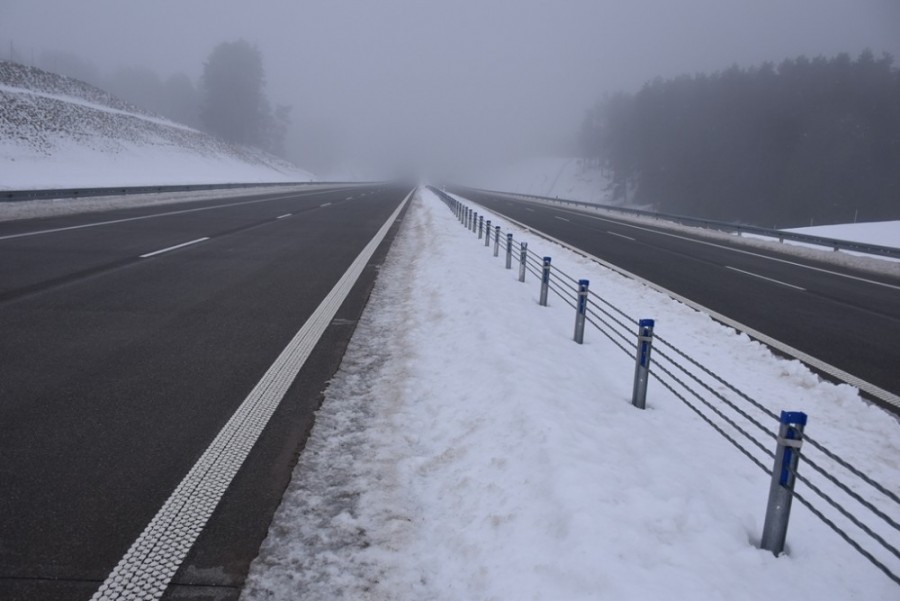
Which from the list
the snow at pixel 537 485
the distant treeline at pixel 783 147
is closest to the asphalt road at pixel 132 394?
the snow at pixel 537 485

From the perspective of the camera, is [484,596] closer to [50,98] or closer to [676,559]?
[676,559]

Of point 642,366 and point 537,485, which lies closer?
point 537,485

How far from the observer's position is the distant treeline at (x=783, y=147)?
61.7 metres

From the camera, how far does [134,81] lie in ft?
584

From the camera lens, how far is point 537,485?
Answer: 4.03m

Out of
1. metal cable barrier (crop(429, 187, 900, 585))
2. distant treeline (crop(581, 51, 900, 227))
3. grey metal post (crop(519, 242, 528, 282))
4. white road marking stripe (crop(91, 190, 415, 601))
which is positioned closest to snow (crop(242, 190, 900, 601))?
metal cable barrier (crop(429, 187, 900, 585))

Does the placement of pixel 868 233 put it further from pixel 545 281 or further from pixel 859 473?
pixel 859 473

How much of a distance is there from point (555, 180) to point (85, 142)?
337ft

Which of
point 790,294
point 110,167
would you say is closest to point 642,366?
point 790,294

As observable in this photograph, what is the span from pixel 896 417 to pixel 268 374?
6.40m

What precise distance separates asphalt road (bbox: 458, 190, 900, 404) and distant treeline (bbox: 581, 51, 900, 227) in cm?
4846

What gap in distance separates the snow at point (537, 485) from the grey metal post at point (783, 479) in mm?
131

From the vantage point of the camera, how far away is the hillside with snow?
45469 millimetres

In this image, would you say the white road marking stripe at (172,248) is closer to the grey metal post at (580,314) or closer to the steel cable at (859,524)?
the grey metal post at (580,314)
